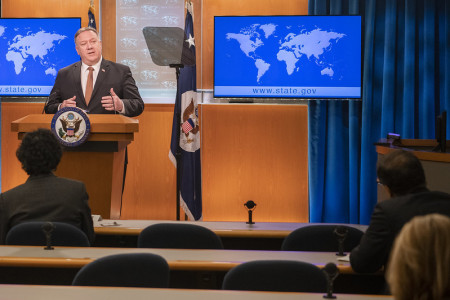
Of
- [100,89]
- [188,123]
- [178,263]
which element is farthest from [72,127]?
[188,123]

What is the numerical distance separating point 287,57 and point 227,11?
3.34 feet

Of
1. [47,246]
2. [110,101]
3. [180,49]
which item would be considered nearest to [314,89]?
[180,49]

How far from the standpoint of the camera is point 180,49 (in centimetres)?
727

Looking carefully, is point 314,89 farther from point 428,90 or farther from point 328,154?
point 428,90

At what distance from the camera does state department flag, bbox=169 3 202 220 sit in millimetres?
6612

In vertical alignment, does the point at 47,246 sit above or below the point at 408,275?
below

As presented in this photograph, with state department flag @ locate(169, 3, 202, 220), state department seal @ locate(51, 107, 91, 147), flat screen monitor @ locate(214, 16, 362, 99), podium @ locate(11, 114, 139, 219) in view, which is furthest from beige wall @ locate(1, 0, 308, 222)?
state department seal @ locate(51, 107, 91, 147)

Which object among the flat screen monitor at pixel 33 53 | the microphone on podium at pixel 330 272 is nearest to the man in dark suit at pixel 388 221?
the microphone on podium at pixel 330 272

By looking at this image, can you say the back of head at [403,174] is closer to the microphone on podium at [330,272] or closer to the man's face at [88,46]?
the microphone on podium at [330,272]

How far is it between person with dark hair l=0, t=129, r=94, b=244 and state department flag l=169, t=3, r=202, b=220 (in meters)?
3.08

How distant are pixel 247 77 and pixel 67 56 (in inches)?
86.2

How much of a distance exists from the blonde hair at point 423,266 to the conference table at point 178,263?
5.50ft

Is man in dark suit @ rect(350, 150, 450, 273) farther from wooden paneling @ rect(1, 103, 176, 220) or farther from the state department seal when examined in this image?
wooden paneling @ rect(1, 103, 176, 220)

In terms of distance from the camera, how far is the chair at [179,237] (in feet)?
11.4
